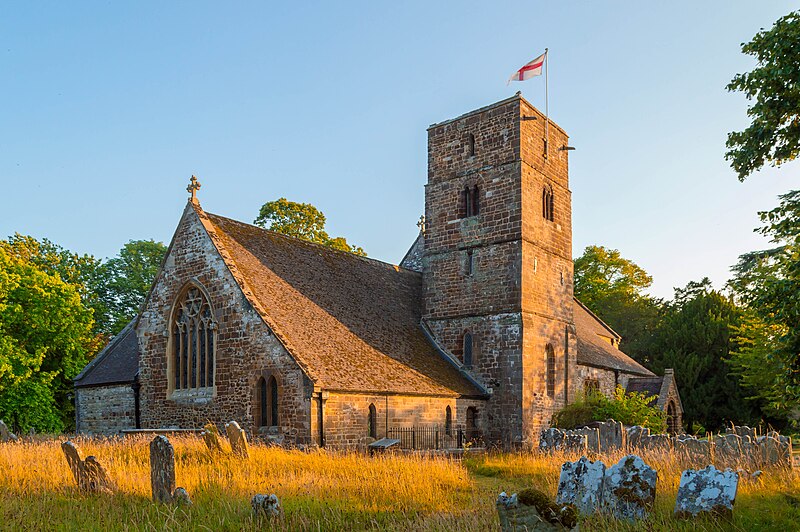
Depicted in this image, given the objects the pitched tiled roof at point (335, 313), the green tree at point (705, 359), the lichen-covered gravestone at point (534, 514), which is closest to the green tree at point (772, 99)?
the lichen-covered gravestone at point (534, 514)

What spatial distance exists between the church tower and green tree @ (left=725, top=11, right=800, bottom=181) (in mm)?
13175

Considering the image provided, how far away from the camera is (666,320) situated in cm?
4684

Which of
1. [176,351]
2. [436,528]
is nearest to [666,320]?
[176,351]

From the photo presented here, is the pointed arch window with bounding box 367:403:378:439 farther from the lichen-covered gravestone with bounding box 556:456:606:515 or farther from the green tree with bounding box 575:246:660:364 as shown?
the green tree with bounding box 575:246:660:364

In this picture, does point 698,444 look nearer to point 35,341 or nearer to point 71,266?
point 35,341

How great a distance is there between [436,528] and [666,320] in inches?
1639

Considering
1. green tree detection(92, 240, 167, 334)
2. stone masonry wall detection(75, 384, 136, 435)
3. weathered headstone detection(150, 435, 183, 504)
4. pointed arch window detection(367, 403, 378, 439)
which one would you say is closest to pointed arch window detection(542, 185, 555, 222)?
pointed arch window detection(367, 403, 378, 439)

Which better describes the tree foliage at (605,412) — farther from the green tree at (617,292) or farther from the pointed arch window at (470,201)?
the green tree at (617,292)

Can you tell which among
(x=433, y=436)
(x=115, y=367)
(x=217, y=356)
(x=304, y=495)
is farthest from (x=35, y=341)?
(x=304, y=495)

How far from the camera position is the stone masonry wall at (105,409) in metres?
25.6

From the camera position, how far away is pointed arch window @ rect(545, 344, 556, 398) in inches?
1104

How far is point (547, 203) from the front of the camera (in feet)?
95.4

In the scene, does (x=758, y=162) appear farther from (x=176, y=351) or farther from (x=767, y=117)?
(x=176, y=351)

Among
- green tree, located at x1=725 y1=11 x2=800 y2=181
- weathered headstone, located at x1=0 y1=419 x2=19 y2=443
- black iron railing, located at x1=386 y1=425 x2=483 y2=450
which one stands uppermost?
green tree, located at x1=725 y1=11 x2=800 y2=181
